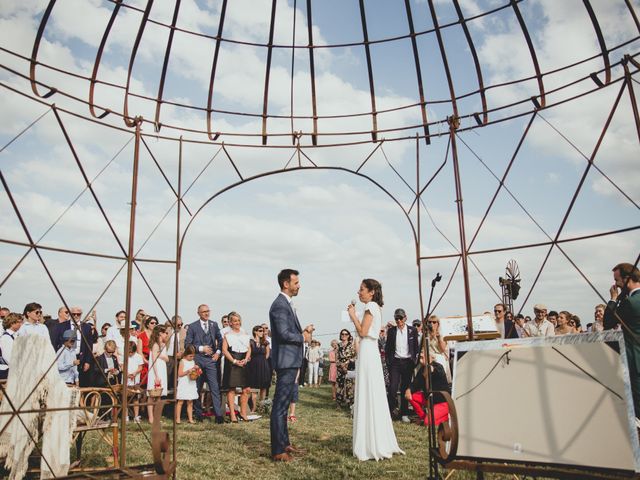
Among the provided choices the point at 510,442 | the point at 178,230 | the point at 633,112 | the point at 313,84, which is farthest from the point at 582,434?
the point at 313,84

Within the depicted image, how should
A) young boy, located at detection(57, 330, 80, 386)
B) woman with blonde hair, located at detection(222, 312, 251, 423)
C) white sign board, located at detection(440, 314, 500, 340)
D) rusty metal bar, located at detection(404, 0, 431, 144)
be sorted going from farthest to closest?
woman with blonde hair, located at detection(222, 312, 251, 423)
young boy, located at detection(57, 330, 80, 386)
white sign board, located at detection(440, 314, 500, 340)
rusty metal bar, located at detection(404, 0, 431, 144)

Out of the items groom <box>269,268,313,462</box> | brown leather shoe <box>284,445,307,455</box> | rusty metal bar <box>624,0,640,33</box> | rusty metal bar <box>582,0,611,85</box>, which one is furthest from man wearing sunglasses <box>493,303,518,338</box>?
rusty metal bar <box>624,0,640,33</box>

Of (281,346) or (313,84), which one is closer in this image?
(313,84)

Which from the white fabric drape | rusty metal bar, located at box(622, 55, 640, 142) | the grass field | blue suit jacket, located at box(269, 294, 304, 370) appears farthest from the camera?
blue suit jacket, located at box(269, 294, 304, 370)

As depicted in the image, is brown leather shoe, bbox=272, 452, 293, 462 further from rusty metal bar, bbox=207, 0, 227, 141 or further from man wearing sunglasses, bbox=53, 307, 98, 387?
man wearing sunglasses, bbox=53, 307, 98, 387

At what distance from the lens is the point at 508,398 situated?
426cm

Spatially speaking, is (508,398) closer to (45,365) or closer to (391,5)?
(391,5)

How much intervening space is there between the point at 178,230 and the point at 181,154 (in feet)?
2.77

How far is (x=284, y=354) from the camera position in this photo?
6.70 meters

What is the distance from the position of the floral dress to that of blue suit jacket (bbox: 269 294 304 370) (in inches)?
240

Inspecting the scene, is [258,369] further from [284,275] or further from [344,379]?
[284,275]

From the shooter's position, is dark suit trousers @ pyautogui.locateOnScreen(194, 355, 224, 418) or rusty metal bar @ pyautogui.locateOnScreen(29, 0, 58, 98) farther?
dark suit trousers @ pyautogui.locateOnScreen(194, 355, 224, 418)

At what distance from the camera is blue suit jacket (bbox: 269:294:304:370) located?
6.69 metres

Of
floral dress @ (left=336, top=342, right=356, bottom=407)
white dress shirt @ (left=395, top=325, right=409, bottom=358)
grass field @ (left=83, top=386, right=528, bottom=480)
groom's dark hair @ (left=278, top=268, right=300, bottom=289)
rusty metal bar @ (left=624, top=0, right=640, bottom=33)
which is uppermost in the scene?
rusty metal bar @ (left=624, top=0, right=640, bottom=33)
